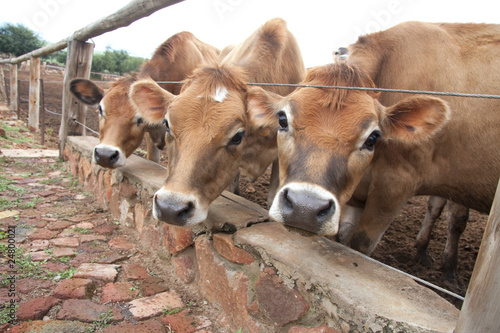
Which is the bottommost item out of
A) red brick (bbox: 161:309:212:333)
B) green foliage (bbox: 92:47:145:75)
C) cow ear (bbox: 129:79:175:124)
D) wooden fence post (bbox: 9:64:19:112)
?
green foliage (bbox: 92:47:145:75)

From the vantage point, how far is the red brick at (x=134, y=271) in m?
2.99

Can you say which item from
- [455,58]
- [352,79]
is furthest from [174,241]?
[455,58]

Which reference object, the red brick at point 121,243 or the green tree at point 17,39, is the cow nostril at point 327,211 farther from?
the green tree at point 17,39

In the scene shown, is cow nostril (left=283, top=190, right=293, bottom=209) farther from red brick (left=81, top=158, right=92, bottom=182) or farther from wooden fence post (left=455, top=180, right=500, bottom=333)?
red brick (left=81, top=158, right=92, bottom=182)

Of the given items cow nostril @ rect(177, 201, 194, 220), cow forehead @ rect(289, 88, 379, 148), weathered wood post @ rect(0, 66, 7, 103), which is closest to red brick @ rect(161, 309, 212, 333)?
cow nostril @ rect(177, 201, 194, 220)

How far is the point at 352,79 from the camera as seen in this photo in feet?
8.66

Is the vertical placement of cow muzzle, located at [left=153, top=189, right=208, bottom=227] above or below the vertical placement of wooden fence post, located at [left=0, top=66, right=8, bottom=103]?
above

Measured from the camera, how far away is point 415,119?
252cm

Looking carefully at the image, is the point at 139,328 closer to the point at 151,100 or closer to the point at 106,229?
the point at 106,229

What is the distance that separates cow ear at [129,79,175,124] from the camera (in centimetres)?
341

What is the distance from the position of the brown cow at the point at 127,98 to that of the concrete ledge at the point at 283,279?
3.36 ft

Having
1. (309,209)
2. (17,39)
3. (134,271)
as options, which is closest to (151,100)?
(134,271)

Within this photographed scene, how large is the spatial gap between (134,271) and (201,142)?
1.33 m

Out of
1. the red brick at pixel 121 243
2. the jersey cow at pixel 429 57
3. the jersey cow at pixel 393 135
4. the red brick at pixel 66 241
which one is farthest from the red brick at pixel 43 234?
the jersey cow at pixel 429 57
